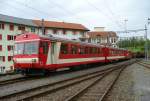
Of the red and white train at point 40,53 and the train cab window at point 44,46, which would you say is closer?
the red and white train at point 40,53

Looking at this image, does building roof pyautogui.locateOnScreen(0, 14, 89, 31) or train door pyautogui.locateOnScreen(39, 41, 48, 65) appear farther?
building roof pyautogui.locateOnScreen(0, 14, 89, 31)

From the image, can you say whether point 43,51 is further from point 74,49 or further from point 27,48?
point 74,49

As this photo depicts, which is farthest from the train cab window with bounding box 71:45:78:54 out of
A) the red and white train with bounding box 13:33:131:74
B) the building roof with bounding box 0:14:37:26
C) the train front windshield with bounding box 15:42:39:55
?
the building roof with bounding box 0:14:37:26

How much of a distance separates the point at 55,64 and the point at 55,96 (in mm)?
9137

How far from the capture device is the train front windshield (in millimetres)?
18188

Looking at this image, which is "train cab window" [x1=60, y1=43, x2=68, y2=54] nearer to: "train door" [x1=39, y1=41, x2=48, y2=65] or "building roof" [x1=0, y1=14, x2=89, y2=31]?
"train door" [x1=39, y1=41, x2=48, y2=65]

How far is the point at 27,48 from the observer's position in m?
18.7

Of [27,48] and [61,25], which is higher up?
[61,25]

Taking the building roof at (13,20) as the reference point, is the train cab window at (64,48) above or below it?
below

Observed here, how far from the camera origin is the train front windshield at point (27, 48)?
18.2m

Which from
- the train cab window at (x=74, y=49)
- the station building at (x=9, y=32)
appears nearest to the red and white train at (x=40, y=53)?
the train cab window at (x=74, y=49)

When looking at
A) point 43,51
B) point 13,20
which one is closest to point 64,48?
point 43,51

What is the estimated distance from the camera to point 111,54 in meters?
41.0

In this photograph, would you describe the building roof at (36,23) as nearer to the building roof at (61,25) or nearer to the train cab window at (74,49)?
the building roof at (61,25)
